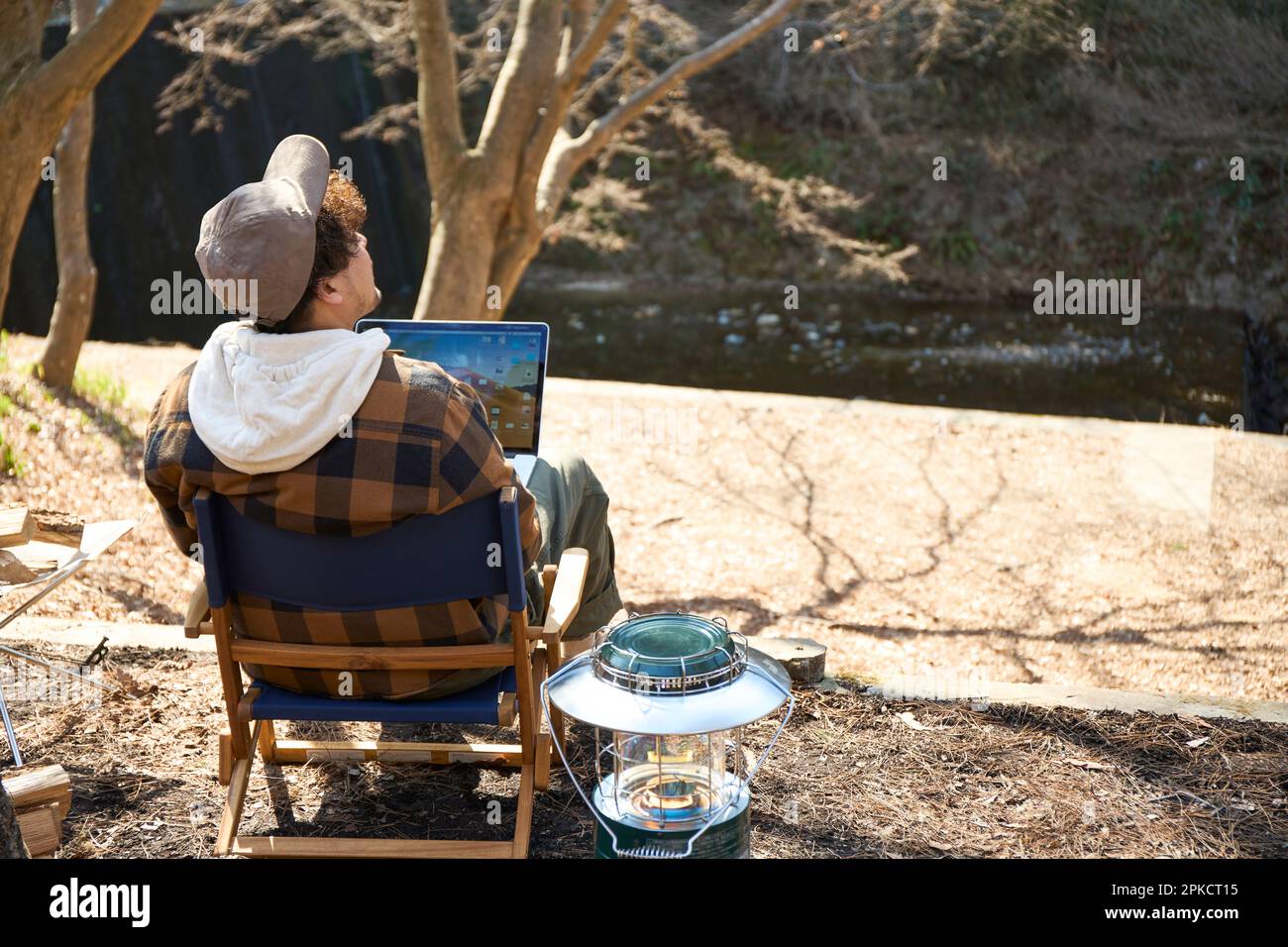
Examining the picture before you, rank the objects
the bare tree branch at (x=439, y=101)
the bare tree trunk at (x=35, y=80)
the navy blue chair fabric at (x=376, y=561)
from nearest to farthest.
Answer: the navy blue chair fabric at (x=376, y=561)
the bare tree trunk at (x=35, y=80)
the bare tree branch at (x=439, y=101)

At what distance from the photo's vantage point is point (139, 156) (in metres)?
14.4

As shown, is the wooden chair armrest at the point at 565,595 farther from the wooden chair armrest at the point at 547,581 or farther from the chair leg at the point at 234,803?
the chair leg at the point at 234,803

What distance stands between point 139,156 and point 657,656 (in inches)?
562

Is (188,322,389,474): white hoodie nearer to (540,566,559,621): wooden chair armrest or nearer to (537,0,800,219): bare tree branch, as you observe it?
(540,566,559,621): wooden chair armrest

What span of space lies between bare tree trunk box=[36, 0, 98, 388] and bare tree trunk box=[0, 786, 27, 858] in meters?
5.22

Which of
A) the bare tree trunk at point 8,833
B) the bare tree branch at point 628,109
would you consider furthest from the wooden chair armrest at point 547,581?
the bare tree branch at point 628,109

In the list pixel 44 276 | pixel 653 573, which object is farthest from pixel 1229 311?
pixel 44 276

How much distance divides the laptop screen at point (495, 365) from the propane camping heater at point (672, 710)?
90cm

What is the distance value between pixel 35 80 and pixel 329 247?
7.88 feet

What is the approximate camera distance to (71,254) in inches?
279

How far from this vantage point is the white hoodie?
7.52ft

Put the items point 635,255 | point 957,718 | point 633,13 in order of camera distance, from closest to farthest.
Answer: point 957,718, point 633,13, point 635,255

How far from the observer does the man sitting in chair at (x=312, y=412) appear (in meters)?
2.29
